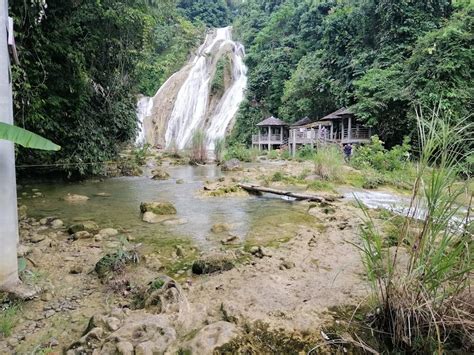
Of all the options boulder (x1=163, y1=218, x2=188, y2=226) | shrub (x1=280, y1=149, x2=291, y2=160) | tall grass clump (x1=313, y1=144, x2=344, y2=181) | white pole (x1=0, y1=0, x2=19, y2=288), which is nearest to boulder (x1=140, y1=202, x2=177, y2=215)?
boulder (x1=163, y1=218, x2=188, y2=226)

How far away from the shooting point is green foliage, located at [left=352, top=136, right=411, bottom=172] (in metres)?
11.0

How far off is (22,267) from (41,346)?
1.07 metres

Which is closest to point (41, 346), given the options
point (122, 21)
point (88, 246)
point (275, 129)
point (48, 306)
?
point (48, 306)

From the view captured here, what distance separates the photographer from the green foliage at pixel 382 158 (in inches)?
433

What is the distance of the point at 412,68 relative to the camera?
15266 millimetres

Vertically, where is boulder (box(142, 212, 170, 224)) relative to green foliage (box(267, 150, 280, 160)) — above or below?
below

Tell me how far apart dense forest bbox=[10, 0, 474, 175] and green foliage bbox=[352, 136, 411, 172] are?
2019mm

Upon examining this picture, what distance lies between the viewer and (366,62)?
18.6m

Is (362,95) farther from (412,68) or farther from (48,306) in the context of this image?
(48,306)

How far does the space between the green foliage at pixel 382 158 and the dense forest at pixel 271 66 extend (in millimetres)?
2019

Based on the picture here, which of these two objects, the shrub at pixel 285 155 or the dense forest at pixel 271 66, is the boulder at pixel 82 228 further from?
the shrub at pixel 285 155

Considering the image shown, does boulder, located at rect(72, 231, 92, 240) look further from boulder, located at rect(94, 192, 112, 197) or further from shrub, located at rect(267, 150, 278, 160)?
shrub, located at rect(267, 150, 278, 160)

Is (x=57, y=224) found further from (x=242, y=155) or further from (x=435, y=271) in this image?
(x=242, y=155)

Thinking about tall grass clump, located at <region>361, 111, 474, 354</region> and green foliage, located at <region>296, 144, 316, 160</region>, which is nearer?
tall grass clump, located at <region>361, 111, 474, 354</region>
